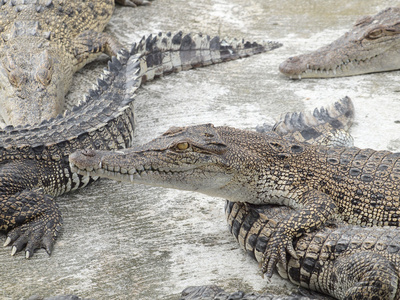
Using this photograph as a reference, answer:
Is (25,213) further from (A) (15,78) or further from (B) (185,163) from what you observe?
(A) (15,78)

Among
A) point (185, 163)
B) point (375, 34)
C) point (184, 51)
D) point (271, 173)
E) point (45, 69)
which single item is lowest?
point (271, 173)

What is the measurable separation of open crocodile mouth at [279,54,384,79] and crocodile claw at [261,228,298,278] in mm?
2713

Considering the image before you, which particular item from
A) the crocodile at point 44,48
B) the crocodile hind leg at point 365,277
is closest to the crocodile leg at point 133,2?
the crocodile at point 44,48

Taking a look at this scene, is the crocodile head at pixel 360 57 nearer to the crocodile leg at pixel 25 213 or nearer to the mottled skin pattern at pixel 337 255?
the mottled skin pattern at pixel 337 255

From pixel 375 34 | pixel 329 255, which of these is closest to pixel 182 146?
pixel 329 255

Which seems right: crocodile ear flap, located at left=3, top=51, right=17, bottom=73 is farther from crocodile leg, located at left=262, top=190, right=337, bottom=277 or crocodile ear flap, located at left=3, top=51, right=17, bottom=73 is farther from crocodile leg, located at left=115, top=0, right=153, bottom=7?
crocodile leg, located at left=262, top=190, right=337, bottom=277

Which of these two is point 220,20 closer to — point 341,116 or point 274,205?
point 341,116

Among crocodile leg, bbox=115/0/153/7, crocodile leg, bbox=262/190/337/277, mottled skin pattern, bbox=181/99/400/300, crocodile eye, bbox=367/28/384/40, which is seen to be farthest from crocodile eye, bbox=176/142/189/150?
crocodile leg, bbox=115/0/153/7

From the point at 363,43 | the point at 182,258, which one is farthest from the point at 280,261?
the point at 363,43

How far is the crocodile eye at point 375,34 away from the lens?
5242 millimetres

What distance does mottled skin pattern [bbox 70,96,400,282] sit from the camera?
294cm

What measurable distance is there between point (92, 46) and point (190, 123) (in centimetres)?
205

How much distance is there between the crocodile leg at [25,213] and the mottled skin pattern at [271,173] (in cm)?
69

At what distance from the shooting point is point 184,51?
18.5ft
